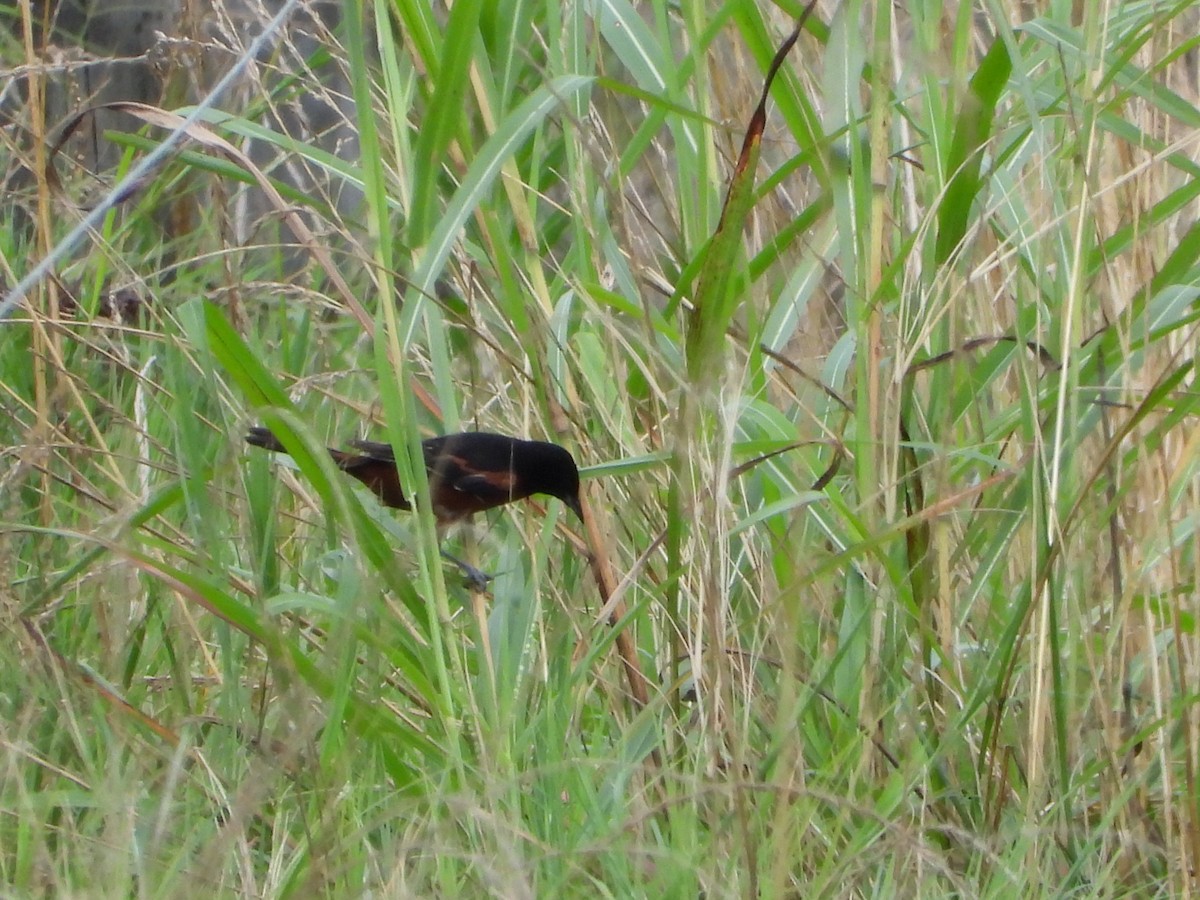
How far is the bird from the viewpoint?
2314mm

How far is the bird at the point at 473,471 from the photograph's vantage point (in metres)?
2.31

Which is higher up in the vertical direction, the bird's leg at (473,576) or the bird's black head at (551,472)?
the bird's black head at (551,472)

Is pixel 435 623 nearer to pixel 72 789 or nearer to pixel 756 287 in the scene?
pixel 72 789

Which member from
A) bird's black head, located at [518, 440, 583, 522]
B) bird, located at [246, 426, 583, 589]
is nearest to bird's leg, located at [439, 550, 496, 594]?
bird, located at [246, 426, 583, 589]

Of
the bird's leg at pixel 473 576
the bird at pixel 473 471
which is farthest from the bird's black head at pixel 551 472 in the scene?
the bird's leg at pixel 473 576

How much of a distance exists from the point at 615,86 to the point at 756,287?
64 cm

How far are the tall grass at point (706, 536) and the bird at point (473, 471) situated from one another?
66 millimetres

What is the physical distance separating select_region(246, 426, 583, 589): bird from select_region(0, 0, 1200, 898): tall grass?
7cm

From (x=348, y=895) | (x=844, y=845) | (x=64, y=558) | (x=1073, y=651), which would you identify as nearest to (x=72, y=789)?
(x=348, y=895)

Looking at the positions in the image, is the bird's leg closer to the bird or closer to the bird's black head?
the bird

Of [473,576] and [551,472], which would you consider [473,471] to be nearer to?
[551,472]

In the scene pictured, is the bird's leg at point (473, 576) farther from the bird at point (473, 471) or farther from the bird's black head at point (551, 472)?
the bird's black head at point (551, 472)

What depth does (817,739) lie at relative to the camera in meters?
2.05

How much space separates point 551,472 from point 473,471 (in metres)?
0.28
